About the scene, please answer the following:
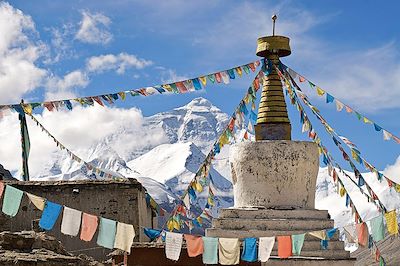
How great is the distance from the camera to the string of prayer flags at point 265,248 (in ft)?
46.3

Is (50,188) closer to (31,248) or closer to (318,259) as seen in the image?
(31,248)

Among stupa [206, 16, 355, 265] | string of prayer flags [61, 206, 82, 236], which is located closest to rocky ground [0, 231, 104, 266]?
string of prayer flags [61, 206, 82, 236]

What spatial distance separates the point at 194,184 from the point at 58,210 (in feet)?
23.8

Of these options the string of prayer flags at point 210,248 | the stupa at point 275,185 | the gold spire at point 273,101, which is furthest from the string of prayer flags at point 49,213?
the gold spire at point 273,101

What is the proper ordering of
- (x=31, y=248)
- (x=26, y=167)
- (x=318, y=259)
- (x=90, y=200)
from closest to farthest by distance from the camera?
(x=31, y=248)
(x=318, y=259)
(x=90, y=200)
(x=26, y=167)

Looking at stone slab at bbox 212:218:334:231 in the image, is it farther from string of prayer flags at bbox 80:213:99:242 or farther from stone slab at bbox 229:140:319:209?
string of prayer flags at bbox 80:213:99:242

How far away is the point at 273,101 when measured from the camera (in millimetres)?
19578

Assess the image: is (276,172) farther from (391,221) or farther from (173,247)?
(391,221)

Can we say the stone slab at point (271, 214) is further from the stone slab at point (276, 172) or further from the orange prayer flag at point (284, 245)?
the orange prayer flag at point (284, 245)

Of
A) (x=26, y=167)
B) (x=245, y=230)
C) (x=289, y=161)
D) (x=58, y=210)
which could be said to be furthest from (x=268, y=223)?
(x=26, y=167)

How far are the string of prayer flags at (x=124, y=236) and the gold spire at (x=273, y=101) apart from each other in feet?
22.1

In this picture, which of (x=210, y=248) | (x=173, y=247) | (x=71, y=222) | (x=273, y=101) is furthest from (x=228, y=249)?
(x=273, y=101)

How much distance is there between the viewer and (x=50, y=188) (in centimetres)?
1981

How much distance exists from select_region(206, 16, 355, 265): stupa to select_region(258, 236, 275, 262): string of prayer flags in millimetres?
2742
